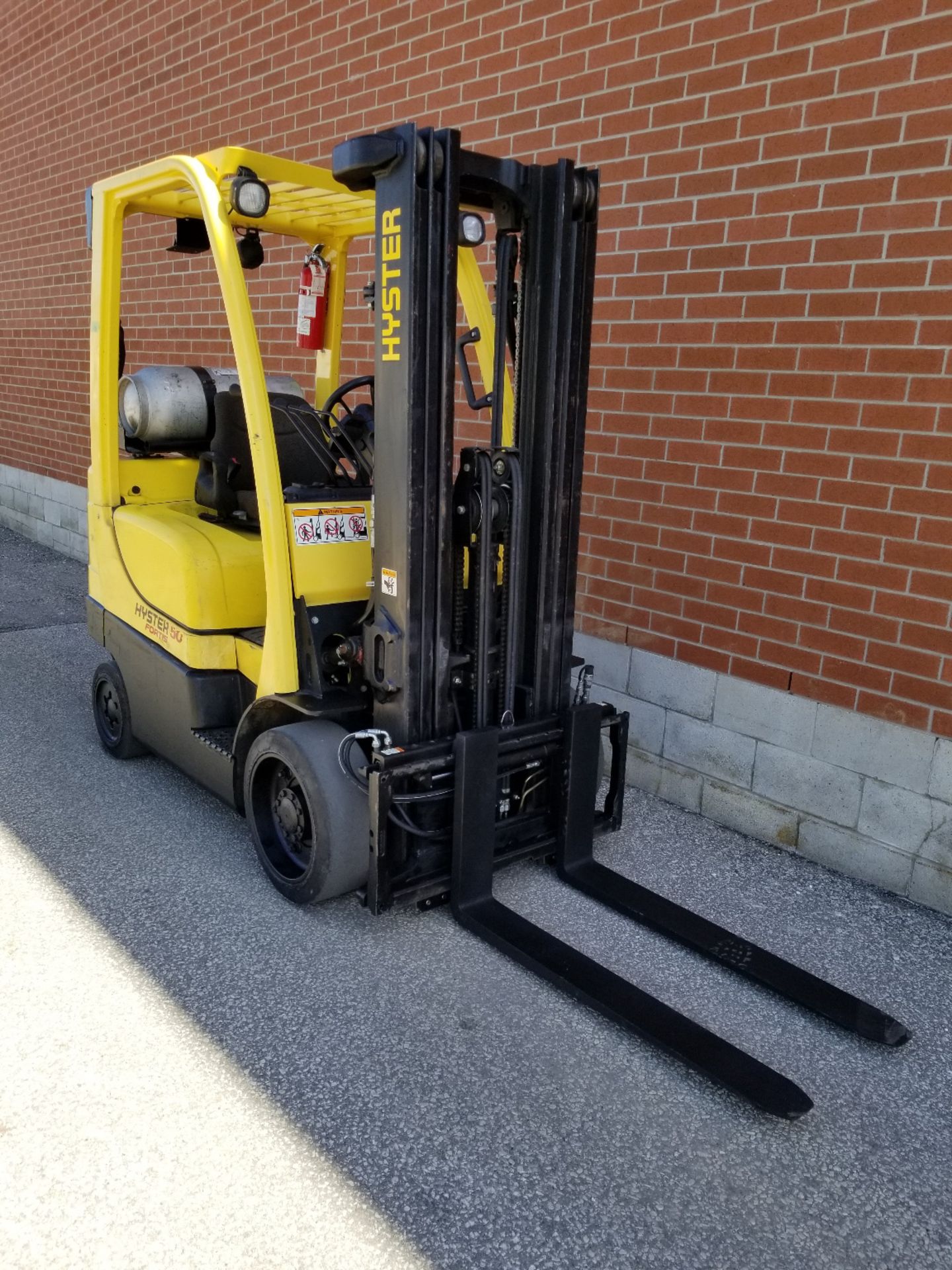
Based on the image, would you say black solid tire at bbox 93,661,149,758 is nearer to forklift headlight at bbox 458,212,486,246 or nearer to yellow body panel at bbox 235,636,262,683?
yellow body panel at bbox 235,636,262,683

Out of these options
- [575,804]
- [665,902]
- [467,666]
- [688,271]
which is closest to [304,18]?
[688,271]

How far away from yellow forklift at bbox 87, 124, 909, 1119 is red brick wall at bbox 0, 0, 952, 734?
941 millimetres

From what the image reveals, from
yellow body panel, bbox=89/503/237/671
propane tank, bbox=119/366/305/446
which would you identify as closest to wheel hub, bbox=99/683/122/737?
yellow body panel, bbox=89/503/237/671

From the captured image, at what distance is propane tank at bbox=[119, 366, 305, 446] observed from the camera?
4109 millimetres

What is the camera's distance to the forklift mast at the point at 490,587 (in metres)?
2.91

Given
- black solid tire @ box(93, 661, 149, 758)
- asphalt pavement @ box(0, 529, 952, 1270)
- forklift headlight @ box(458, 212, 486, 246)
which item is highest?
forklift headlight @ box(458, 212, 486, 246)

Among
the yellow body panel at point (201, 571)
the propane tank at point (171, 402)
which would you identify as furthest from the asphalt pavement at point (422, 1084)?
the propane tank at point (171, 402)

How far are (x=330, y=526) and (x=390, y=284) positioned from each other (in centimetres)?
81

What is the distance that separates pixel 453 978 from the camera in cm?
302

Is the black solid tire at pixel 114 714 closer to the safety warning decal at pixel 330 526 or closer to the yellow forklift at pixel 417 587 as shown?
the yellow forklift at pixel 417 587

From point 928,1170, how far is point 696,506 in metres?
2.59

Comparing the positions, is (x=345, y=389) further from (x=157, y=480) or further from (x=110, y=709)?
(x=110, y=709)

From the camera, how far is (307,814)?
337 cm

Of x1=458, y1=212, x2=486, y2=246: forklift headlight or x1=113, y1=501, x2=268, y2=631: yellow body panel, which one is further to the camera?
x1=113, y1=501, x2=268, y2=631: yellow body panel
